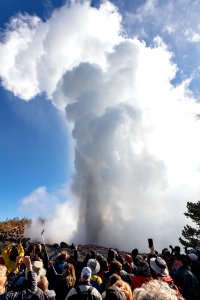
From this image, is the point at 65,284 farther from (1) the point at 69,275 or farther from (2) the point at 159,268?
(2) the point at 159,268

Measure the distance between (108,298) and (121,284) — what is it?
530 mm

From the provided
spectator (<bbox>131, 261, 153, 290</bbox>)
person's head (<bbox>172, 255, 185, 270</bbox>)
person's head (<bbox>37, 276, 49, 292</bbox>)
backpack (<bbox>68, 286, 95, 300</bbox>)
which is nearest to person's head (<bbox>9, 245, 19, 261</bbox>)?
person's head (<bbox>37, 276, 49, 292</bbox>)

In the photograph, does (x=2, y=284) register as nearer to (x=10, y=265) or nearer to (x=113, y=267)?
(x=113, y=267)

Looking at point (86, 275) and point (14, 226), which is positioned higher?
point (14, 226)

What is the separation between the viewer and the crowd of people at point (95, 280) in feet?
14.7

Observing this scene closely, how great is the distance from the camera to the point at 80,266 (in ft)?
29.3

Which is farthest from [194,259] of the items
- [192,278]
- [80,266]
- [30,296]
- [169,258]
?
[30,296]

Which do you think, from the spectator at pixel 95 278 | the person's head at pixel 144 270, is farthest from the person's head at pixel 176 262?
the spectator at pixel 95 278

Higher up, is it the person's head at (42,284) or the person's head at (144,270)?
the person's head at (144,270)

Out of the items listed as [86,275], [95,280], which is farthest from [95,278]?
[86,275]

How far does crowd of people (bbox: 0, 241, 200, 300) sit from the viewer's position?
4.47 meters

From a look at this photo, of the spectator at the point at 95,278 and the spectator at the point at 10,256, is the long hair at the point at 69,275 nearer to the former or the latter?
the spectator at the point at 95,278

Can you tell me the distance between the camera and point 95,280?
6.86 metres

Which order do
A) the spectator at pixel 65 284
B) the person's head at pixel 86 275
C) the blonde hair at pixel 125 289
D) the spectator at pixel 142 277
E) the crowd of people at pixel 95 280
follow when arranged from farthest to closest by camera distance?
the spectator at pixel 65 284, the spectator at pixel 142 277, the person's head at pixel 86 275, the blonde hair at pixel 125 289, the crowd of people at pixel 95 280
